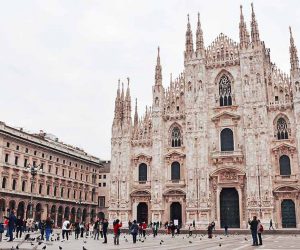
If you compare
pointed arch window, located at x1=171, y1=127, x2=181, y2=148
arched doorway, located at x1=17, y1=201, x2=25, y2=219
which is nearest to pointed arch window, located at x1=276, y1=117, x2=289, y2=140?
pointed arch window, located at x1=171, y1=127, x2=181, y2=148

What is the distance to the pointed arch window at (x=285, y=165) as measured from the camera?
3903 cm

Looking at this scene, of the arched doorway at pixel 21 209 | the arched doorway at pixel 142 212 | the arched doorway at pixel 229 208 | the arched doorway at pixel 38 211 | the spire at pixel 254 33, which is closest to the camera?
the arched doorway at pixel 229 208

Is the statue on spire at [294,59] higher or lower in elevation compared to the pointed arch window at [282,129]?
higher

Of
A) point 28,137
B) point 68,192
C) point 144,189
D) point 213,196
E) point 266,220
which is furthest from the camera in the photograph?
point 68,192

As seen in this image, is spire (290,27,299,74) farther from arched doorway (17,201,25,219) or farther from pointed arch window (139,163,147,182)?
arched doorway (17,201,25,219)

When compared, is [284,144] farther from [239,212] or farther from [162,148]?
[162,148]

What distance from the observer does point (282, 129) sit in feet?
132

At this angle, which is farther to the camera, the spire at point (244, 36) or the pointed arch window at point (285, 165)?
the spire at point (244, 36)

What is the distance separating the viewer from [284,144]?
3909 centimetres

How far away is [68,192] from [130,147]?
18.2 meters

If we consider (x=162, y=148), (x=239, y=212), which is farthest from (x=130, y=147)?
(x=239, y=212)

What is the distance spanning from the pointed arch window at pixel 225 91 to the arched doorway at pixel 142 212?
14296mm

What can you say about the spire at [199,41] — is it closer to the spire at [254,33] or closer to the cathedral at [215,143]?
the cathedral at [215,143]

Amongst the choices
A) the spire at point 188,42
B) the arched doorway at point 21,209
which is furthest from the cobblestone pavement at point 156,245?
the arched doorway at point 21,209
